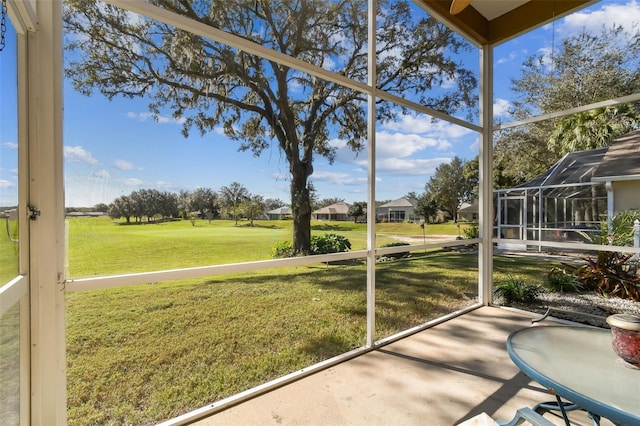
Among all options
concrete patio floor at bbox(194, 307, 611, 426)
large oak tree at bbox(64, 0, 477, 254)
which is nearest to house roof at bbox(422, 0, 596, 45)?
large oak tree at bbox(64, 0, 477, 254)

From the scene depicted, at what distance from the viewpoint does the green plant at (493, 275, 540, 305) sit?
12.8ft

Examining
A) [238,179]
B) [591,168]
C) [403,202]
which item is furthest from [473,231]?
[238,179]

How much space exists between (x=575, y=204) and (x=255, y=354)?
392 centimetres

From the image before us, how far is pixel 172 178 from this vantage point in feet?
9.36

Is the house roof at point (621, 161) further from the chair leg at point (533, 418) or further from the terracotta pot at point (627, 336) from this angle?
the chair leg at point (533, 418)

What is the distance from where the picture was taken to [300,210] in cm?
385

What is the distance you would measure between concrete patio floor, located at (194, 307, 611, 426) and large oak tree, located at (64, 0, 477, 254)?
1.81 m

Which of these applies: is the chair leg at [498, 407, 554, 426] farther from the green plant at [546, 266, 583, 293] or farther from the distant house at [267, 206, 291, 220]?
the green plant at [546, 266, 583, 293]

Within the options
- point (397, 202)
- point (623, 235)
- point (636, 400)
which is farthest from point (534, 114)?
point (636, 400)

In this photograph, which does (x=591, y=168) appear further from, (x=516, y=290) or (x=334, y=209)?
(x=334, y=209)

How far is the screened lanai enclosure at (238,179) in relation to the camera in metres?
1.35

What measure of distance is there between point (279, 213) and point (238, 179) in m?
0.67

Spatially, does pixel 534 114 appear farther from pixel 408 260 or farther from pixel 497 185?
pixel 408 260

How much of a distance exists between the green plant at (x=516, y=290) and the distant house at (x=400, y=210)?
5.05ft
